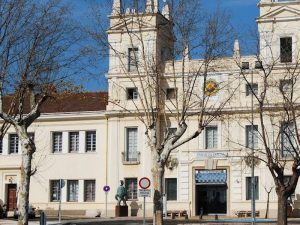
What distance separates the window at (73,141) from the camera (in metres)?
57.2

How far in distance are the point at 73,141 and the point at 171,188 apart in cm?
894

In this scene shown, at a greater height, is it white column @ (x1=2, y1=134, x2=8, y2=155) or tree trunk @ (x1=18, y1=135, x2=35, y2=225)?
white column @ (x1=2, y1=134, x2=8, y2=155)

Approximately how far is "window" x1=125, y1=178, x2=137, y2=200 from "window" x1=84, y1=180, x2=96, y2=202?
287 cm

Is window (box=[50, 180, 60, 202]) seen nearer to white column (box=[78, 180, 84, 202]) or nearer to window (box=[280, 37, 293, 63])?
white column (box=[78, 180, 84, 202])

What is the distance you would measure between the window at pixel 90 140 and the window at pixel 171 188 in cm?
668

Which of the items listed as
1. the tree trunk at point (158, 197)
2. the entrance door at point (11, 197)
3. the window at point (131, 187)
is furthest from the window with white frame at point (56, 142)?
the tree trunk at point (158, 197)

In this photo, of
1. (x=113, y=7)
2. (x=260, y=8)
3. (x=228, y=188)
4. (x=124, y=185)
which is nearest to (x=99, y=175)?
(x=124, y=185)

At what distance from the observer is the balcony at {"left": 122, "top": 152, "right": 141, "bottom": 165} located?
2157 inches

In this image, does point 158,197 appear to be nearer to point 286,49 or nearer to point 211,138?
point 286,49

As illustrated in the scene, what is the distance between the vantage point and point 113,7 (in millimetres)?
34781

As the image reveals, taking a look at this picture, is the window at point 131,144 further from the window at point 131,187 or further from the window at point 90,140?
the window at point 90,140

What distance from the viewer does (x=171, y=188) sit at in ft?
179

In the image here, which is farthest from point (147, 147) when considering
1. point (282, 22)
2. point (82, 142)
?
point (282, 22)

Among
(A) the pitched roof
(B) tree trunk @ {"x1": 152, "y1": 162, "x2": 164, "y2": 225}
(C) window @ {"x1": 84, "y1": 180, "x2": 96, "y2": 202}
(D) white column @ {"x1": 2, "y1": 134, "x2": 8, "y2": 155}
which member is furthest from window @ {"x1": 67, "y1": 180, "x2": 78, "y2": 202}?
(B) tree trunk @ {"x1": 152, "y1": 162, "x2": 164, "y2": 225}
